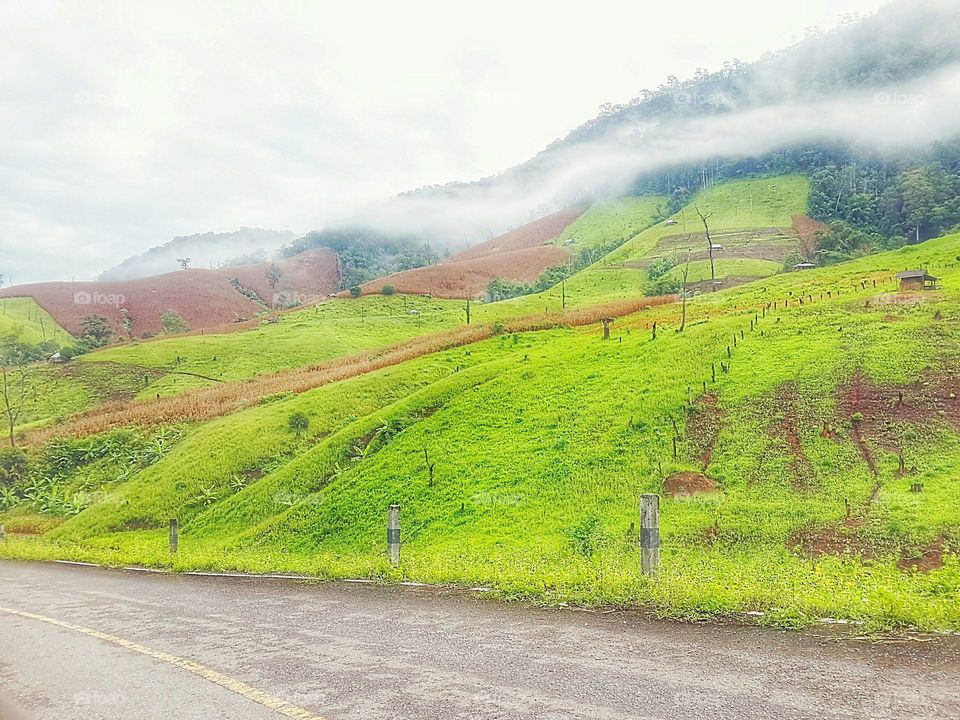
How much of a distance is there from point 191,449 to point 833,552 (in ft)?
105

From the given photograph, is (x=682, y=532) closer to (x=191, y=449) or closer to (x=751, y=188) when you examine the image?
(x=191, y=449)

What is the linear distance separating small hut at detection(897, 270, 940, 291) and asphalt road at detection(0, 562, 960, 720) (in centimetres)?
4064

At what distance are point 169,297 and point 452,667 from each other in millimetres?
136608

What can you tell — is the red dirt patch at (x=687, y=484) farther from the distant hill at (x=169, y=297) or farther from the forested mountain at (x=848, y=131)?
the distant hill at (x=169, y=297)

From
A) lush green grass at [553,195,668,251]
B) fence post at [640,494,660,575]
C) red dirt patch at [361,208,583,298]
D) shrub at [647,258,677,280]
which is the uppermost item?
lush green grass at [553,195,668,251]

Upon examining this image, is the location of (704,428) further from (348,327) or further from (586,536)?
(348,327)

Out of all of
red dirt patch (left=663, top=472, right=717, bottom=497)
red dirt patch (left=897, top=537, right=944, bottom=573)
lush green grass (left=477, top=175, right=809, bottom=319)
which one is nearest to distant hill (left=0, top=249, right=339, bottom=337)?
lush green grass (left=477, top=175, right=809, bottom=319)

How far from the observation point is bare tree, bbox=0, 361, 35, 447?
57969mm

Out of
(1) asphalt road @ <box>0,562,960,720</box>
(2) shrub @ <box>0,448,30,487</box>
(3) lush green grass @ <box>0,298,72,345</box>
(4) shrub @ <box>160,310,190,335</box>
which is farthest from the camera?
(4) shrub @ <box>160,310,190,335</box>

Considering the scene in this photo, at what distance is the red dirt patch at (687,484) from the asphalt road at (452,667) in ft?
36.3

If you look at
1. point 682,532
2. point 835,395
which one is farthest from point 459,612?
point 835,395

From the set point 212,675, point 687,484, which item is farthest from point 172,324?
point 212,675

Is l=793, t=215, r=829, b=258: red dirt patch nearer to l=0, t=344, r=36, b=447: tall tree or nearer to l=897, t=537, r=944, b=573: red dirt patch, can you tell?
l=897, t=537, r=944, b=573: red dirt patch

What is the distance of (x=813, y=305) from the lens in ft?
129
